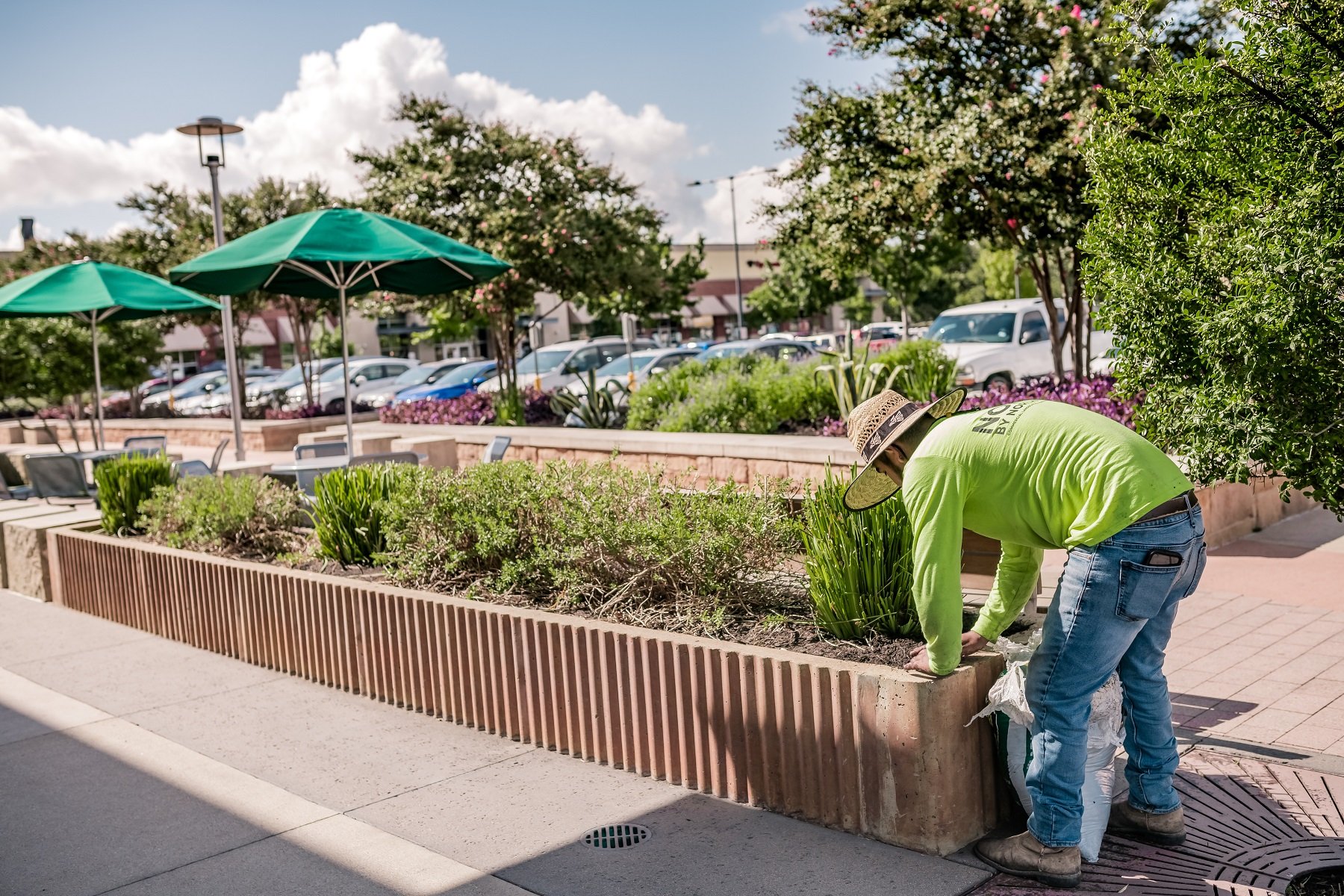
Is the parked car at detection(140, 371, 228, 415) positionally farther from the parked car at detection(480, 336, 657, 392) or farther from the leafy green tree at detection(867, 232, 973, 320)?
the leafy green tree at detection(867, 232, 973, 320)

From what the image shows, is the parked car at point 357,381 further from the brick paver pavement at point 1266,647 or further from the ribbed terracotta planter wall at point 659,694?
the brick paver pavement at point 1266,647

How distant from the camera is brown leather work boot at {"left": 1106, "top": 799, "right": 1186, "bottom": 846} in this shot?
3.94 m

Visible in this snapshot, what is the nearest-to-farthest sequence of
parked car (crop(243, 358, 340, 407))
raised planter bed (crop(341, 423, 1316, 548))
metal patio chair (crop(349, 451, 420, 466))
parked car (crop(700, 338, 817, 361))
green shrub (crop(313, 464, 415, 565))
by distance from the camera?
green shrub (crop(313, 464, 415, 565))
raised planter bed (crop(341, 423, 1316, 548))
metal patio chair (crop(349, 451, 420, 466))
parked car (crop(700, 338, 817, 361))
parked car (crop(243, 358, 340, 407))

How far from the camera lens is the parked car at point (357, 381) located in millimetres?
26156

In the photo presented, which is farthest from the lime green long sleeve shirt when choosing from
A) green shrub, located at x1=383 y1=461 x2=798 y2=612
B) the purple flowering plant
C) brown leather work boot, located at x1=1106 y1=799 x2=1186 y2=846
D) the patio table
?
the purple flowering plant

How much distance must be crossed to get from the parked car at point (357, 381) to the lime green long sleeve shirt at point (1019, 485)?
21414mm

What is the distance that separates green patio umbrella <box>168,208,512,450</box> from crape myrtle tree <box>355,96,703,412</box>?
16.8 feet

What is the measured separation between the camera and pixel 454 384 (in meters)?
25.7

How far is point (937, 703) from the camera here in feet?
12.6

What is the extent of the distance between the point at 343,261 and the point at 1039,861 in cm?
643

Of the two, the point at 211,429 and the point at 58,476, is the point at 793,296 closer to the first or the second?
the point at 211,429

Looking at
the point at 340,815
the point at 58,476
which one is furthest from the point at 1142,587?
the point at 58,476

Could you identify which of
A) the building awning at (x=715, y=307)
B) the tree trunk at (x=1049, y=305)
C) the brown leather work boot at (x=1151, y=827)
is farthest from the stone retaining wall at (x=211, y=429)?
the building awning at (x=715, y=307)

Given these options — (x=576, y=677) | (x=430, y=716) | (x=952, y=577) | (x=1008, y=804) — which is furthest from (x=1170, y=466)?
(x=430, y=716)
